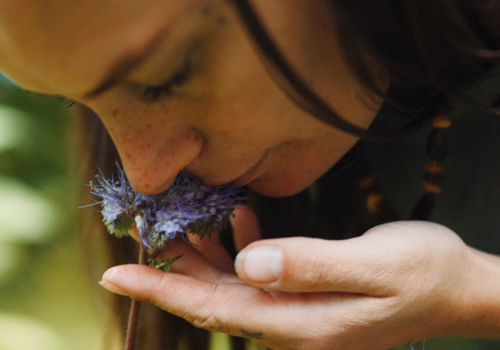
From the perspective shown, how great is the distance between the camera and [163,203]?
19.8 inches

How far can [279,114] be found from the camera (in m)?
0.48

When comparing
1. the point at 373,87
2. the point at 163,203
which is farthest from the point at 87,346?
the point at 373,87

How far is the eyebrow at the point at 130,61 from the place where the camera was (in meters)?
0.35

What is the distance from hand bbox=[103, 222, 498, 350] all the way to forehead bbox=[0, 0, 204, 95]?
247 mm

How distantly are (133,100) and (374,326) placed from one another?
1.33 ft

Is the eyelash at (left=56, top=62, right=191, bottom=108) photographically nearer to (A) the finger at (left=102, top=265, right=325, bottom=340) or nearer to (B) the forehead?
(B) the forehead

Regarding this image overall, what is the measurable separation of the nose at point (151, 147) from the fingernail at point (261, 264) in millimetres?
145

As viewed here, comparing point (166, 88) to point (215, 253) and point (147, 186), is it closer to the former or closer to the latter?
point (147, 186)

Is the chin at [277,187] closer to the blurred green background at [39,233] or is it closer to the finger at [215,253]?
the finger at [215,253]

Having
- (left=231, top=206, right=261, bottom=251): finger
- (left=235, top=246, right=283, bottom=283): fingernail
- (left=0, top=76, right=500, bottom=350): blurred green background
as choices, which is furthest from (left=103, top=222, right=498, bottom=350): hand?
(left=0, top=76, right=500, bottom=350): blurred green background

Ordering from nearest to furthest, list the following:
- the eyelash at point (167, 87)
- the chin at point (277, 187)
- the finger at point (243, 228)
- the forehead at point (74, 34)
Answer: the forehead at point (74, 34) < the eyelash at point (167, 87) < the chin at point (277, 187) < the finger at point (243, 228)

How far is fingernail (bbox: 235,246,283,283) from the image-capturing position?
416mm

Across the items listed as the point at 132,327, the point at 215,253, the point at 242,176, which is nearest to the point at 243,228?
the point at 215,253

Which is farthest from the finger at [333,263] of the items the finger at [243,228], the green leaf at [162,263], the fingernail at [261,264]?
the finger at [243,228]
